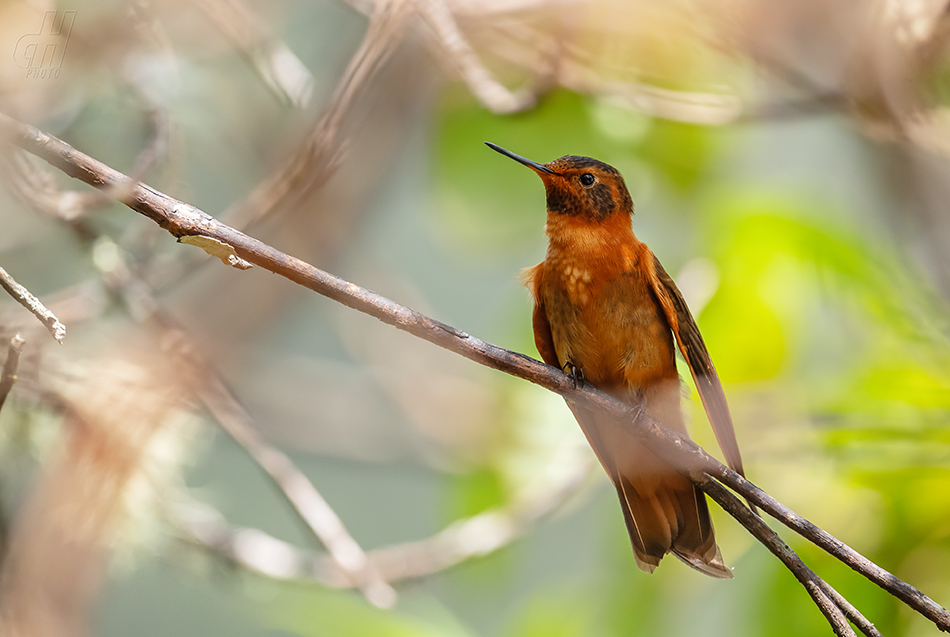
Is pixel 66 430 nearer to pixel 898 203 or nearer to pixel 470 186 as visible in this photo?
pixel 470 186

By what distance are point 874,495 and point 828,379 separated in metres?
0.47

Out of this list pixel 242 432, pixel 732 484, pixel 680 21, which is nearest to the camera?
pixel 732 484

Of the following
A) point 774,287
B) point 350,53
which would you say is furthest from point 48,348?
point 774,287

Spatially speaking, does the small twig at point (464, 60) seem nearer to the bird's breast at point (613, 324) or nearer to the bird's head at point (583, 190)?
the bird's head at point (583, 190)

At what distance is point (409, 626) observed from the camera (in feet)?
8.80

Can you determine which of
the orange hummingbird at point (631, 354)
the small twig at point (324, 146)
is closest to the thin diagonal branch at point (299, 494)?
the small twig at point (324, 146)

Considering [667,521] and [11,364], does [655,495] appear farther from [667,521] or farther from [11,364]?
[11,364]

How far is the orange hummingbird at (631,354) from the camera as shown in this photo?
2438 millimetres

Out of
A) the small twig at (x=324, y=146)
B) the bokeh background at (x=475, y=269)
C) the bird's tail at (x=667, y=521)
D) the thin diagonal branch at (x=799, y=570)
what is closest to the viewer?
the thin diagonal branch at (x=799, y=570)

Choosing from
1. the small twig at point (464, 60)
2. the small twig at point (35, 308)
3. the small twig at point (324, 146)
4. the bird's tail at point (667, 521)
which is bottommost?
the small twig at point (35, 308)

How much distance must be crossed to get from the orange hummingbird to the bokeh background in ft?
1.10

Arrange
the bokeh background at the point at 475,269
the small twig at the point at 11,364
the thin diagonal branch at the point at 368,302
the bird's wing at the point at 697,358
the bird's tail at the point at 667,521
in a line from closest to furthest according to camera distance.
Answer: the small twig at the point at 11,364 → the thin diagonal branch at the point at 368,302 → the bird's wing at the point at 697,358 → the bokeh background at the point at 475,269 → the bird's tail at the point at 667,521

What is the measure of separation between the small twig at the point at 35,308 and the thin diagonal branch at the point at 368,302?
19 centimetres

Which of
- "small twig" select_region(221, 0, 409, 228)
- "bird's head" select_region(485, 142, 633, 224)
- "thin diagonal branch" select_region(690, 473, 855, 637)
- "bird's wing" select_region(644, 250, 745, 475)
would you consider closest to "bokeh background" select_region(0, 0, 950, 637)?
"small twig" select_region(221, 0, 409, 228)
